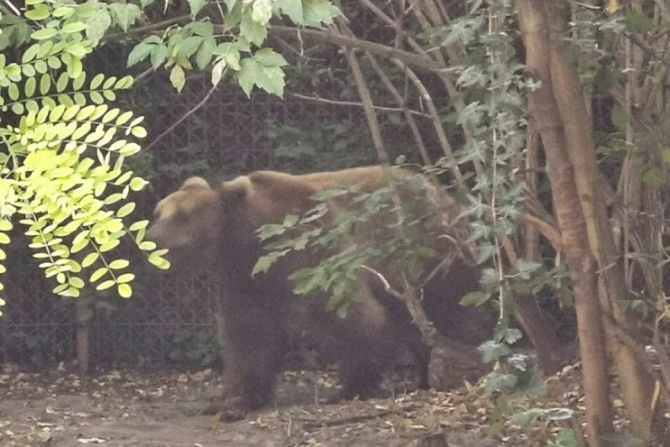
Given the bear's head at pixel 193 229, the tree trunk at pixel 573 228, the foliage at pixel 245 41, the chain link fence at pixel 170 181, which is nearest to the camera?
the foliage at pixel 245 41

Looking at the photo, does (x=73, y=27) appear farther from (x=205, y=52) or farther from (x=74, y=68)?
(x=205, y=52)

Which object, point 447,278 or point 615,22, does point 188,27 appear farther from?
point 447,278

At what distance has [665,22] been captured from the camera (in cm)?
369

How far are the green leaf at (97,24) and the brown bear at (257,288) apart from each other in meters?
3.89

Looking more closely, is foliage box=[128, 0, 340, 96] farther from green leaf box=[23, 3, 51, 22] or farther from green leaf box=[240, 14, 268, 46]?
green leaf box=[23, 3, 51, 22]

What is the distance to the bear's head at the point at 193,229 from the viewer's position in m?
6.79

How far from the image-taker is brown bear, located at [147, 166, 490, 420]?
22.1ft

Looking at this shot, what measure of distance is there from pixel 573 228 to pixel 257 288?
10.8ft

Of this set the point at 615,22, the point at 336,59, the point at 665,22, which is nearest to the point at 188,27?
the point at 615,22

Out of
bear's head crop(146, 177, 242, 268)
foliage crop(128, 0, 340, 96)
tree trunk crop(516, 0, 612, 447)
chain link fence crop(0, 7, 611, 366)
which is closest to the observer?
foliage crop(128, 0, 340, 96)

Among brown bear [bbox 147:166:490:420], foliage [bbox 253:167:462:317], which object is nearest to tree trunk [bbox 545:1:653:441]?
foliage [bbox 253:167:462:317]

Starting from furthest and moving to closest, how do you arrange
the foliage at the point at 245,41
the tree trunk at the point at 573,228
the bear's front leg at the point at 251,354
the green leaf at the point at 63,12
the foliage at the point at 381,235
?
the bear's front leg at the point at 251,354
the foliage at the point at 381,235
the tree trunk at the point at 573,228
the green leaf at the point at 63,12
the foliage at the point at 245,41

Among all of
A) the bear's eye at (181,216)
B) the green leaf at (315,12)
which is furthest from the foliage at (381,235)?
the bear's eye at (181,216)

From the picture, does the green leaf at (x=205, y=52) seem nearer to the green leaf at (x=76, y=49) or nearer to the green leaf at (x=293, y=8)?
the green leaf at (x=76, y=49)
